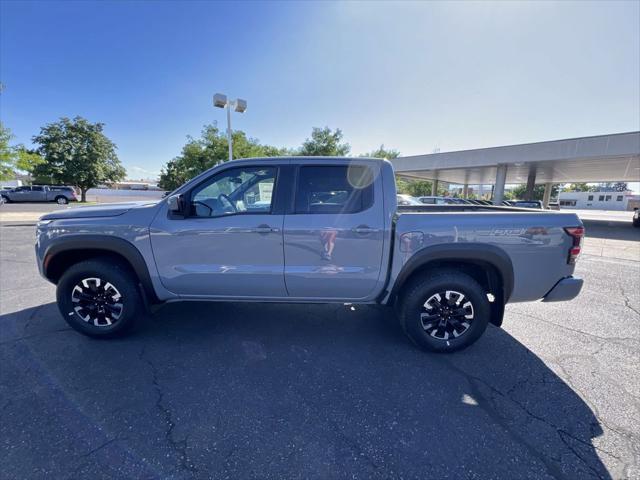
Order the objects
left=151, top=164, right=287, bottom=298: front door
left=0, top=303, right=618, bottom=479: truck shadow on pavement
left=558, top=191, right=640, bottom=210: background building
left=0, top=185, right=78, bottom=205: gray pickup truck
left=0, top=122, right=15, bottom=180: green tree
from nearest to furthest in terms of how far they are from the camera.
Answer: left=0, top=303, right=618, bottom=479: truck shadow on pavement, left=151, top=164, right=287, bottom=298: front door, left=0, top=122, right=15, bottom=180: green tree, left=0, top=185, right=78, bottom=205: gray pickup truck, left=558, top=191, right=640, bottom=210: background building

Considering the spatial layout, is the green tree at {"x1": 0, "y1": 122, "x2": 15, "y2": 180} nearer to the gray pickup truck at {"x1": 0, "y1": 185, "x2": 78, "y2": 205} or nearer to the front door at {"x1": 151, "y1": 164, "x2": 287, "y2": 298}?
the gray pickup truck at {"x1": 0, "y1": 185, "x2": 78, "y2": 205}

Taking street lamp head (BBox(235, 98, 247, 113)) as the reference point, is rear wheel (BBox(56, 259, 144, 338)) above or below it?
below

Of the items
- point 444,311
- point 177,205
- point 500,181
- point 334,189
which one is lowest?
point 444,311

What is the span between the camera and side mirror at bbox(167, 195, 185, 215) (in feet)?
9.39

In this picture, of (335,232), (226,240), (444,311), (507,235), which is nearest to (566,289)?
(507,235)

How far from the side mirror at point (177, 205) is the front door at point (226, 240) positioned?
91 millimetres

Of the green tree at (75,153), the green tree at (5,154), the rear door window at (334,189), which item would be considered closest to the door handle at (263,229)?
the rear door window at (334,189)

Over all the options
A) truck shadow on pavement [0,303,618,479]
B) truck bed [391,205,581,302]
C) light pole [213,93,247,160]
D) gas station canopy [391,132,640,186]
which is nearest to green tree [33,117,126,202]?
light pole [213,93,247,160]

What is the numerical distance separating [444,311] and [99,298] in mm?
3736

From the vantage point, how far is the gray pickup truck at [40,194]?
2586 cm

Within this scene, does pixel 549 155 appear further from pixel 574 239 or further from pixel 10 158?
pixel 10 158

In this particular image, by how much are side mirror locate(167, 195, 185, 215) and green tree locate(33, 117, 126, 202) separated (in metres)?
32.5

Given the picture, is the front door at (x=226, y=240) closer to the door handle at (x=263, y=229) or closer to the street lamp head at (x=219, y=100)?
the door handle at (x=263, y=229)

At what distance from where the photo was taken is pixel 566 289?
2.88 metres
